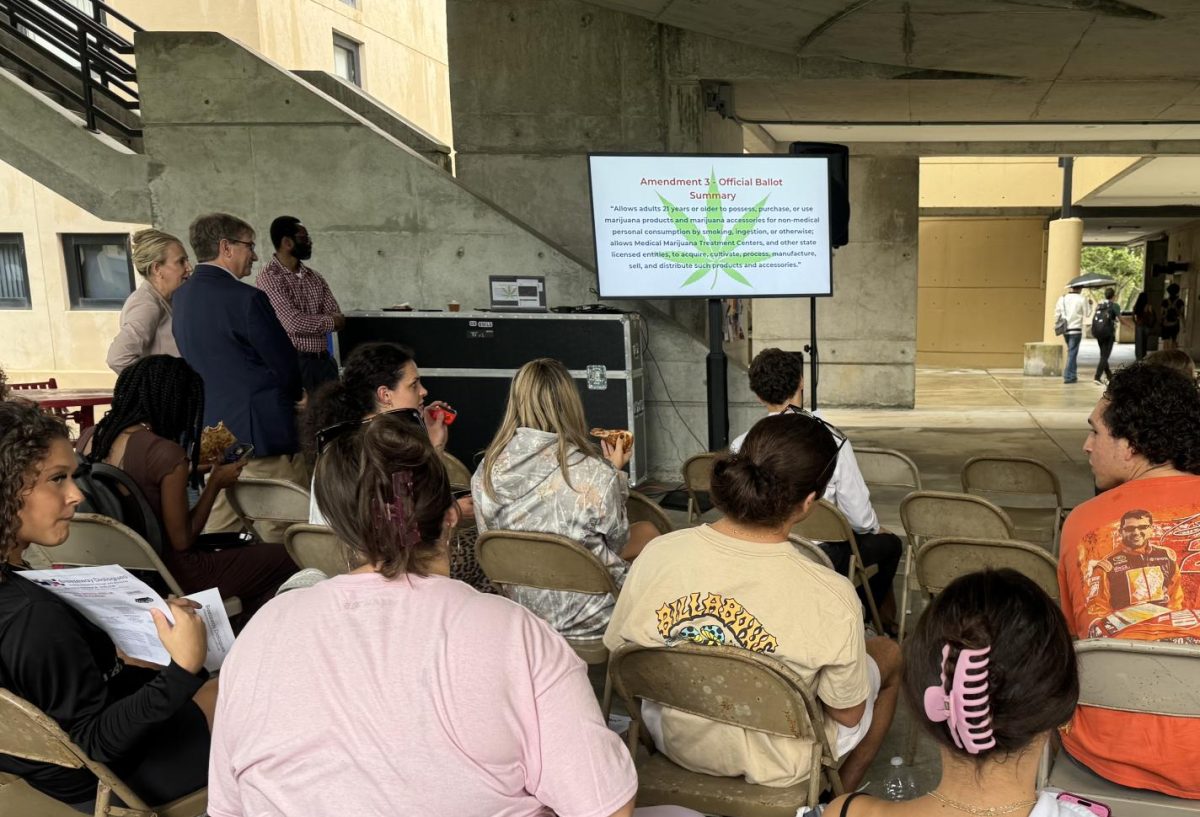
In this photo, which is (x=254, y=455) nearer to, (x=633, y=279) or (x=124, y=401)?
(x=124, y=401)

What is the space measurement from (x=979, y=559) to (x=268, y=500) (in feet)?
7.74

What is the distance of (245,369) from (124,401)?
1.25m

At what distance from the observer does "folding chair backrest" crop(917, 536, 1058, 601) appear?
2201 millimetres

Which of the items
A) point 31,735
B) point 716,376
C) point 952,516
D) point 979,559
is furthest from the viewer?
point 716,376

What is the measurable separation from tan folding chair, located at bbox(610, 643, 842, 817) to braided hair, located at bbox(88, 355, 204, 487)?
1.82m

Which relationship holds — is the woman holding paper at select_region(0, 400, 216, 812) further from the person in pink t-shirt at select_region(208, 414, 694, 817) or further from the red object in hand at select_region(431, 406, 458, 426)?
the red object in hand at select_region(431, 406, 458, 426)

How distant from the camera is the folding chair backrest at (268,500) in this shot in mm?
3082

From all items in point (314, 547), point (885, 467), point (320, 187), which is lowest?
point (885, 467)

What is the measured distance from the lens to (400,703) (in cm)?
112

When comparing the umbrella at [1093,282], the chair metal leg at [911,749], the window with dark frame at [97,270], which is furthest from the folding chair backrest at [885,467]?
the window with dark frame at [97,270]

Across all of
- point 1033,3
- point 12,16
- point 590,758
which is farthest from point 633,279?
point 12,16

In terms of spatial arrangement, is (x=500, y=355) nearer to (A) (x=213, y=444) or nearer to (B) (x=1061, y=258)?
(A) (x=213, y=444)

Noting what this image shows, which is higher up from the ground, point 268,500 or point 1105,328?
point 268,500

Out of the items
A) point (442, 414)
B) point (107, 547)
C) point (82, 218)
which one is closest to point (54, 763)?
point (107, 547)
